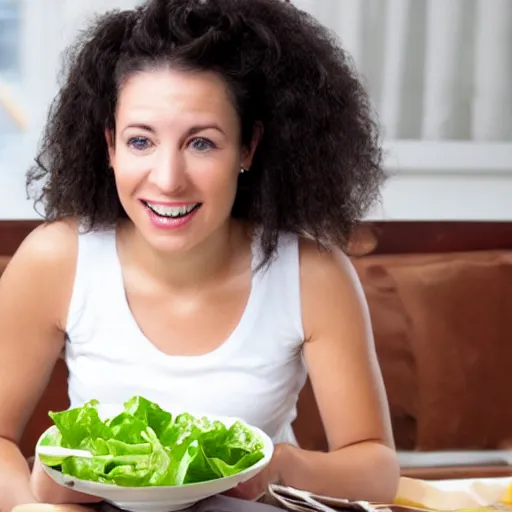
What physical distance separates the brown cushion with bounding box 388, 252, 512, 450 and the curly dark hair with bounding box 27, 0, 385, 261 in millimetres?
467

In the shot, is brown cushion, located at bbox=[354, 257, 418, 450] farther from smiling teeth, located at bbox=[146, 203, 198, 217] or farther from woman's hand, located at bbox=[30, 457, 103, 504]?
woman's hand, located at bbox=[30, 457, 103, 504]

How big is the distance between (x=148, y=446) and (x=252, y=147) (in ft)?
1.92

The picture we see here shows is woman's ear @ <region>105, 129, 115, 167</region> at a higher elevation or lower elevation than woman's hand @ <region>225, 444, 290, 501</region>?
higher

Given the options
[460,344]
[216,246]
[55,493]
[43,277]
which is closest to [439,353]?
[460,344]

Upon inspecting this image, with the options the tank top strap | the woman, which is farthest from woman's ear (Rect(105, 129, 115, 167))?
the tank top strap

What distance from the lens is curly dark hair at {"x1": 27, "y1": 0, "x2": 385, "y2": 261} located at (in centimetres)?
143

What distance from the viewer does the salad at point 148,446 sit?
3.45ft

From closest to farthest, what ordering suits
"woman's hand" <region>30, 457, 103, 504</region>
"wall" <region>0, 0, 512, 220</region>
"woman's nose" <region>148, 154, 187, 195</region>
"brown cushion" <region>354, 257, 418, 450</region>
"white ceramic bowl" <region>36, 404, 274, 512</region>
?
1. "white ceramic bowl" <region>36, 404, 274, 512</region>
2. "woman's hand" <region>30, 457, 103, 504</region>
3. "woman's nose" <region>148, 154, 187, 195</region>
4. "brown cushion" <region>354, 257, 418, 450</region>
5. "wall" <region>0, 0, 512, 220</region>

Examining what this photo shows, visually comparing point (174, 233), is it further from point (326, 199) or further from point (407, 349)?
point (407, 349)

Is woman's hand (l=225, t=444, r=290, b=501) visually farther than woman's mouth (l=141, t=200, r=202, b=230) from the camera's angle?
No

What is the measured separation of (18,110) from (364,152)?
3.21 feet

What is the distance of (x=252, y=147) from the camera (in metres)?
1.52

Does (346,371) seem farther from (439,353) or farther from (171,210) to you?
(439,353)

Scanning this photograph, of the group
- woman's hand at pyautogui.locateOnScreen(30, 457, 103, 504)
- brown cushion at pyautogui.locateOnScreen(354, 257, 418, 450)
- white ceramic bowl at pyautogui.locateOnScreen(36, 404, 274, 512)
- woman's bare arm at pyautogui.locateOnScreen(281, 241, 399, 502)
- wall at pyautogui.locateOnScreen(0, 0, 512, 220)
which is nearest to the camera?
white ceramic bowl at pyautogui.locateOnScreen(36, 404, 274, 512)
